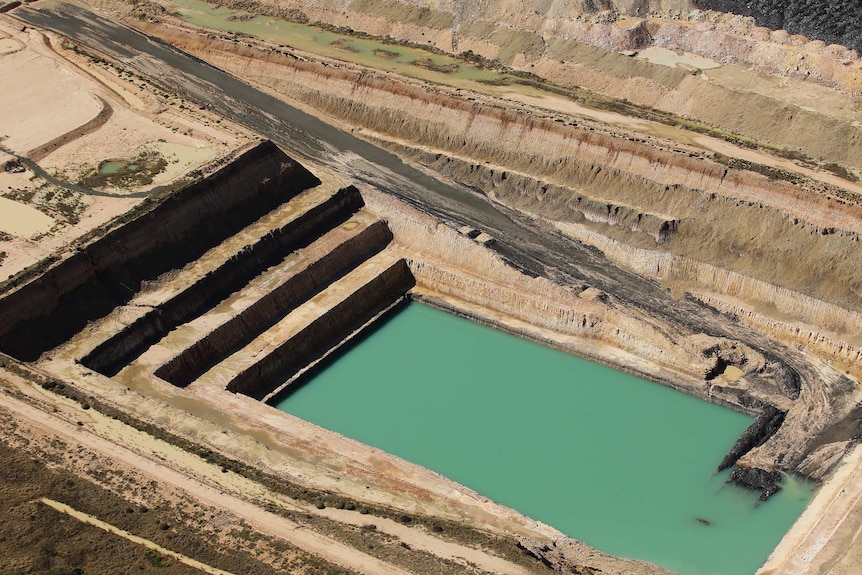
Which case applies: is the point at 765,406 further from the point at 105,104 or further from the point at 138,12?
the point at 138,12

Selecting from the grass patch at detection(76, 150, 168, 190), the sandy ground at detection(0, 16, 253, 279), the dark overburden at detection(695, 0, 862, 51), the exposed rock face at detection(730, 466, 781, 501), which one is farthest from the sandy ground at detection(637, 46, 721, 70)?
the grass patch at detection(76, 150, 168, 190)

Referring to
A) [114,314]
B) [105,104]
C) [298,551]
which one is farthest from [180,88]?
[298,551]

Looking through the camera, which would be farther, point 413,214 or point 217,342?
point 413,214

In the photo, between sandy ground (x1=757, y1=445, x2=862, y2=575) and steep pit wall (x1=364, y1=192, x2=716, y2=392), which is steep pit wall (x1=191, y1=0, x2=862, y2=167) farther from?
sandy ground (x1=757, y1=445, x2=862, y2=575)

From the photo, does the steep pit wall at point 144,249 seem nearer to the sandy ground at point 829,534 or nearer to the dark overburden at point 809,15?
the sandy ground at point 829,534

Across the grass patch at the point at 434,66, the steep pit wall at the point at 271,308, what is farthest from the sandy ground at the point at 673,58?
the steep pit wall at the point at 271,308

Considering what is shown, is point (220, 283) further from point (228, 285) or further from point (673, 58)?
point (673, 58)
